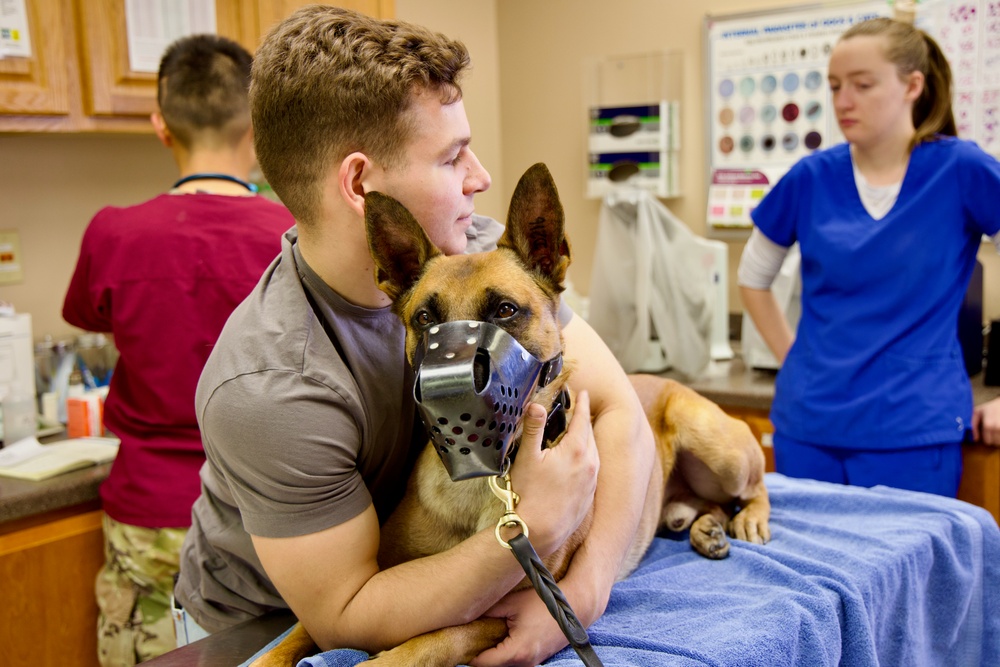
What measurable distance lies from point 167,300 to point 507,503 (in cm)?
133

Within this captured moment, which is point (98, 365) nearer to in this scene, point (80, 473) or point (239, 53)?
point (80, 473)

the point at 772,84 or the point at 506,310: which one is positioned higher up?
the point at 772,84

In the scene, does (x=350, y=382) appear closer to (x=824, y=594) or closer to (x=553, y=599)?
(x=553, y=599)

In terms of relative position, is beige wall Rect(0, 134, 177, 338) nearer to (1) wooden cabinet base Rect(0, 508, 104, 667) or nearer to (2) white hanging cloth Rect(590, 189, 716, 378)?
(1) wooden cabinet base Rect(0, 508, 104, 667)

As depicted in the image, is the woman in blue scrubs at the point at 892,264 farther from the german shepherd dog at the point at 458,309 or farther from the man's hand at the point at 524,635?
the man's hand at the point at 524,635

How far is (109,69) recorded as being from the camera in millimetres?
2590

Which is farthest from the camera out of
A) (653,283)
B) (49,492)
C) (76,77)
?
(653,283)

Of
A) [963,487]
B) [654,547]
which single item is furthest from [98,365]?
[963,487]

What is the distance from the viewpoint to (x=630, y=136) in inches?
159

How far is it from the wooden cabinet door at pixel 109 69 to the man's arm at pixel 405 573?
1.96 metres

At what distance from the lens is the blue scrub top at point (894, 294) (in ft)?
7.61

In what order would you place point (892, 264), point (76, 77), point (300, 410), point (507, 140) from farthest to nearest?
point (507, 140) < point (76, 77) < point (892, 264) < point (300, 410)

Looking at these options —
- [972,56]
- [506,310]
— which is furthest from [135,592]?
[972,56]

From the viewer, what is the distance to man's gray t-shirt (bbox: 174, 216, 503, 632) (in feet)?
3.62
